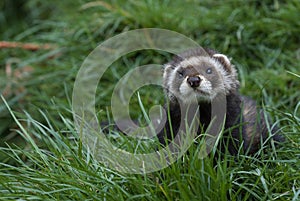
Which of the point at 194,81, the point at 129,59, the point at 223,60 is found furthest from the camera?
the point at 129,59

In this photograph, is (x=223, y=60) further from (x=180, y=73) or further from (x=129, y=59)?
(x=129, y=59)

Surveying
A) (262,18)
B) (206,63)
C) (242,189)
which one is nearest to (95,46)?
(262,18)

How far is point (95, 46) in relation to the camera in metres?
6.09

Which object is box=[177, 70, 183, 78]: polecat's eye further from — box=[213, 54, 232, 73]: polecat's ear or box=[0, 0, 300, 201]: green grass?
box=[0, 0, 300, 201]: green grass

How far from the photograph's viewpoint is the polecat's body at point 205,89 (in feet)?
12.1

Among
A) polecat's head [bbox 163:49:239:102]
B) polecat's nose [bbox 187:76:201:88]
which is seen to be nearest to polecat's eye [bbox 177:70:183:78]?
polecat's head [bbox 163:49:239:102]

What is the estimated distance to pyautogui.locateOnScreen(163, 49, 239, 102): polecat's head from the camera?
145 inches

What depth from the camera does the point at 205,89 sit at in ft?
12.0

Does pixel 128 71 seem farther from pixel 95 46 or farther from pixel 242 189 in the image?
pixel 242 189

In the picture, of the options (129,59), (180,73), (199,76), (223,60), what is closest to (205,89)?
(199,76)

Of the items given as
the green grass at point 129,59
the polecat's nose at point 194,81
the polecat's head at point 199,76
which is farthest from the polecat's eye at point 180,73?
the green grass at point 129,59

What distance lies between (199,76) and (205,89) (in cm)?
10

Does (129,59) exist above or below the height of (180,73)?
below

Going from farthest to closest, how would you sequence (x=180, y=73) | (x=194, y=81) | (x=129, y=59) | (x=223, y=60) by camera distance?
(x=129, y=59) → (x=223, y=60) → (x=180, y=73) → (x=194, y=81)
